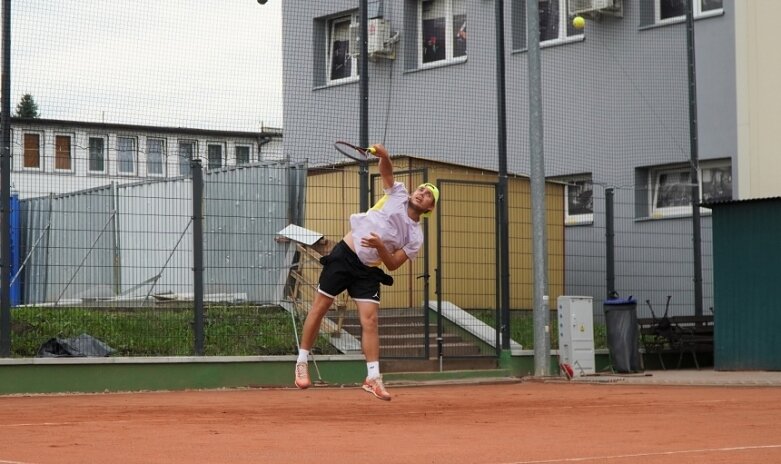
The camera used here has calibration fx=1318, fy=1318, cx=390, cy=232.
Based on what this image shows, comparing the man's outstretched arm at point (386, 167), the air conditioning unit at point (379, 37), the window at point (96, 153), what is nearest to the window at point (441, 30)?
the air conditioning unit at point (379, 37)

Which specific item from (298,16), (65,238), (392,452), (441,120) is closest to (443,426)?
(392,452)

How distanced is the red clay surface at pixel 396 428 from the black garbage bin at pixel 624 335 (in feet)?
12.6

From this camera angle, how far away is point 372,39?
83.4 ft

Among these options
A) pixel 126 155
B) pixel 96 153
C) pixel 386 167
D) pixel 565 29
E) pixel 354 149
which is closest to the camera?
pixel 386 167

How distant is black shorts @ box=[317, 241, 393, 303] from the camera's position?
10.4m

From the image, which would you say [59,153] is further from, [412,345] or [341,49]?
[341,49]

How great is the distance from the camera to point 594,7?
23031 millimetres

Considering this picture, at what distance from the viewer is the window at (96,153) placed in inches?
564

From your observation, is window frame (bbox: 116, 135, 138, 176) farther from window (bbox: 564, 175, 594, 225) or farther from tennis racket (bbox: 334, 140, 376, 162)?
window (bbox: 564, 175, 594, 225)

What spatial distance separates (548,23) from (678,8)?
8.93 feet

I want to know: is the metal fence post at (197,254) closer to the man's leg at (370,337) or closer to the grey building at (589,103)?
the grey building at (589,103)

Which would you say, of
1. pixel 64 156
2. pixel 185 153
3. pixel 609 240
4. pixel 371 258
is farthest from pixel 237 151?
pixel 609 240

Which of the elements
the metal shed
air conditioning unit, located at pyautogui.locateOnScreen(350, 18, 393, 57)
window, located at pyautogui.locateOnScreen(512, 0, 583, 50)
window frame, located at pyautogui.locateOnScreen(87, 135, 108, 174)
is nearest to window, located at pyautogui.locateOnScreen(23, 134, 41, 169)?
window frame, located at pyautogui.locateOnScreen(87, 135, 108, 174)

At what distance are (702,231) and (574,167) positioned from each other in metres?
3.40
